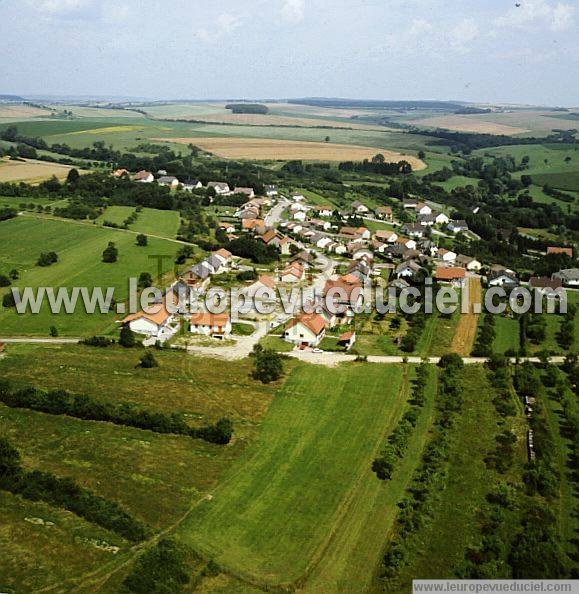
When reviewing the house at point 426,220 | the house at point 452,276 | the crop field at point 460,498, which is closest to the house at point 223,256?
the house at point 452,276

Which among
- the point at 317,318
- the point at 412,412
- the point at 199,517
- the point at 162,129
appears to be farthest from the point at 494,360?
the point at 162,129

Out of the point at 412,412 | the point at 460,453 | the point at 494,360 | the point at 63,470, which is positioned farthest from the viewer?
the point at 494,360

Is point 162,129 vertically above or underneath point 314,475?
above

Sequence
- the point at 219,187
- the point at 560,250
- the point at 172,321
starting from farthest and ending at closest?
the point at 219,187, the point at 560,250, the point at 172,321

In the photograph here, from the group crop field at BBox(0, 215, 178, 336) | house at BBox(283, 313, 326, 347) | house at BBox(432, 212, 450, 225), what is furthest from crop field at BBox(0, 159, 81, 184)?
house at BBox(283, 313, 326, 347)

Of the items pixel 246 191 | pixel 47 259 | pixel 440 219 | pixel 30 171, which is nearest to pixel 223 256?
pixel 47 259

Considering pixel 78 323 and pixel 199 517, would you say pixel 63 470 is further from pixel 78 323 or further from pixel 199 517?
pixel 78 323

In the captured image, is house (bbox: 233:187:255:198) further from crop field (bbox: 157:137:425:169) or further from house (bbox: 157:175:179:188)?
crop field (bbox: 157:137:425:169)

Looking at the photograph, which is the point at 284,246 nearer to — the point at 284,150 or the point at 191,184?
the point at 191,184
